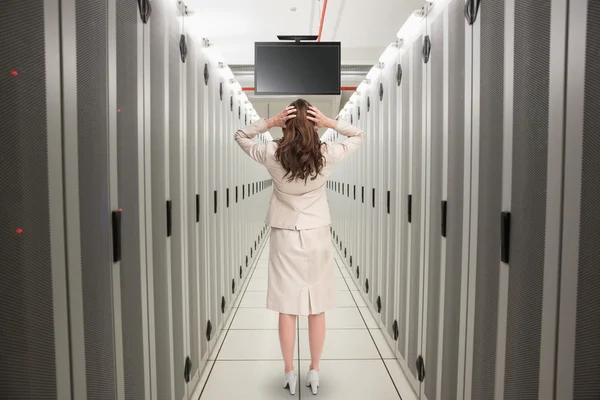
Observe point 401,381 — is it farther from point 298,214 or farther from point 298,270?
point 298,214

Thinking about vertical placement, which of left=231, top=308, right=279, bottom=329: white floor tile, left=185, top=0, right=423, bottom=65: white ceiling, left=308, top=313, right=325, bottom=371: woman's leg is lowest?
left=231, top=308, right=279, bottom=329: white floor tile

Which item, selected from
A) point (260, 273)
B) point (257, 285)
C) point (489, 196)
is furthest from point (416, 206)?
point (260, 273)

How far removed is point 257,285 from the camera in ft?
16.0

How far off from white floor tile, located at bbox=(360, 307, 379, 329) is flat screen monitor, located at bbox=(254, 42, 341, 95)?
2.18 metres

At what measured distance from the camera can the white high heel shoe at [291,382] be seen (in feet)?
7.87

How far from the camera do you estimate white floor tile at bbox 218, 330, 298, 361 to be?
2.90m

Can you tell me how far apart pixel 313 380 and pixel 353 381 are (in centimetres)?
28

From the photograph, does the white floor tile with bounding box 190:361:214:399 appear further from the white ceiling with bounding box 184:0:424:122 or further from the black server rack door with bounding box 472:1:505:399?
the white ceiling with bounding box 184:0:424:122

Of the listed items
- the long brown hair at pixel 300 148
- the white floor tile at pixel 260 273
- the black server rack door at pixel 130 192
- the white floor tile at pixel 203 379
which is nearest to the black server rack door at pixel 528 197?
the long brown hair at pixel 300 148

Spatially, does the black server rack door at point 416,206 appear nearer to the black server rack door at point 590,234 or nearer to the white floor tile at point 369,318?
the white floor tile at point 369,318

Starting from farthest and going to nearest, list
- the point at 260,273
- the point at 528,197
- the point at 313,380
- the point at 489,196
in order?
the point at 260,273 → the point at 313,380 → the point at 489,196 → the point at 528,197

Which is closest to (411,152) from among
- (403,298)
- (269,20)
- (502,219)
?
(403,298)

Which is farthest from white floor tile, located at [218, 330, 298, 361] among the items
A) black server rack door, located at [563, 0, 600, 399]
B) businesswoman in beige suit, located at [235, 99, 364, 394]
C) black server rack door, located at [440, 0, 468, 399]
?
black server rack door, located at [563, 0, 600, 399]

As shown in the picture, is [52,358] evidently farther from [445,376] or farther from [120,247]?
[445,376]
